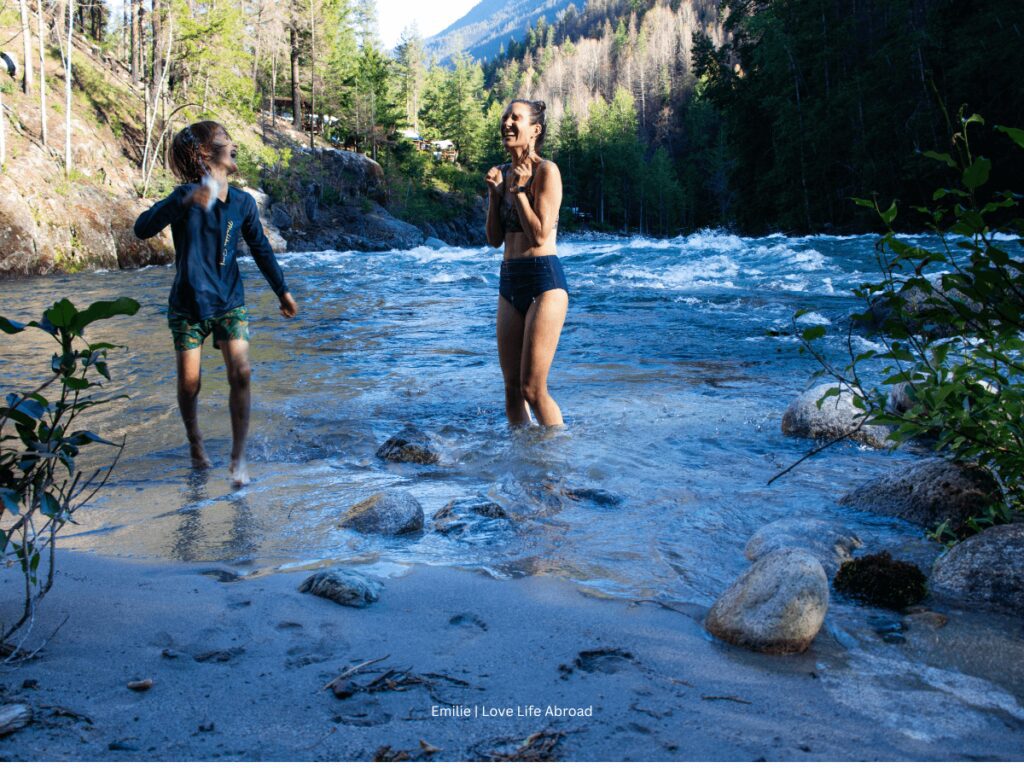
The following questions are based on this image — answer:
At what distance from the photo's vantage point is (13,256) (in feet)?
65.6

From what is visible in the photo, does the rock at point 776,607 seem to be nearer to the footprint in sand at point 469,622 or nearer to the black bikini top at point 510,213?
the footprint in sand at point 469,622

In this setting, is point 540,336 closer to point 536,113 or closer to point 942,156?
point 536,113

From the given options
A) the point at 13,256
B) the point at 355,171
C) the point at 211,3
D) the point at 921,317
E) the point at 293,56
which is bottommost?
the point at 921,317

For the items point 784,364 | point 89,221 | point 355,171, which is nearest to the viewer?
point 784,364

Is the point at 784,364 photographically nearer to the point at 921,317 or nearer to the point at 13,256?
the point at 921,317

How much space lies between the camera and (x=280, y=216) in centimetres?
3856

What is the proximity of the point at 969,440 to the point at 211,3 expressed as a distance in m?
38.1

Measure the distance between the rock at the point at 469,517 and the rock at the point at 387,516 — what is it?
5.2 inches

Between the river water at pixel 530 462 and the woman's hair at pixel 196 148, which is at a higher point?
the woman's hair at pixel 196 148

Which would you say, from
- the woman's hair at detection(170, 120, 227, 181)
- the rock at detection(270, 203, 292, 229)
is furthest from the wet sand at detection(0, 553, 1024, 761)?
the rock at detection(270, 203, 292, 229)

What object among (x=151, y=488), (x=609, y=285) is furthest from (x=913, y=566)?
(x=609, y=285)

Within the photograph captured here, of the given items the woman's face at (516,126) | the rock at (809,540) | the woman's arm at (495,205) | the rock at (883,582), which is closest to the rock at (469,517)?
the rock at (809,540)

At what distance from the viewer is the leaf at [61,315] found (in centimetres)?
204

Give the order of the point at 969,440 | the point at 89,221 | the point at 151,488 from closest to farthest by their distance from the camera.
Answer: the point at 969,440 → the point at 151,488 → the point at 89,221
